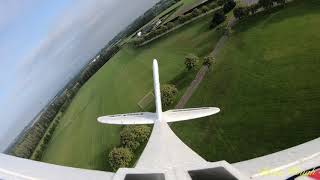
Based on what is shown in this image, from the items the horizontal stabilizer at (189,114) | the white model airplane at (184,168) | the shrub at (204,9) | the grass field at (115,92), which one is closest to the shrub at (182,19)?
the grass field at (115,92)

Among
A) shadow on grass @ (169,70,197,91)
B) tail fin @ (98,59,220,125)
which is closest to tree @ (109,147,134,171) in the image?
shadow on grass @ (169,70,197,91)

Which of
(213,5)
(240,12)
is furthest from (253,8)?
(213,5)

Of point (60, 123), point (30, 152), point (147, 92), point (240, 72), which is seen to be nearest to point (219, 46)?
point (240, 72)

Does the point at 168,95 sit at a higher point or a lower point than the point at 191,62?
lower

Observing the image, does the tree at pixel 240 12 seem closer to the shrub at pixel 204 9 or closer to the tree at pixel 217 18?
the tree at pixel 217 18

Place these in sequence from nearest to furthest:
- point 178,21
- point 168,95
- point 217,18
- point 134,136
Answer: point 134,136, point 168,95, point 217,18, point 178,21

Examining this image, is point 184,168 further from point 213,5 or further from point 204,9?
point 213,5

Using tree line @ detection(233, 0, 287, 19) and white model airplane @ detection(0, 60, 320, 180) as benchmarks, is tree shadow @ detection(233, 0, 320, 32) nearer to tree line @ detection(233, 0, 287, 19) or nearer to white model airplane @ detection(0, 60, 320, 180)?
tree line @ detection(233, 0, 287, 19)
